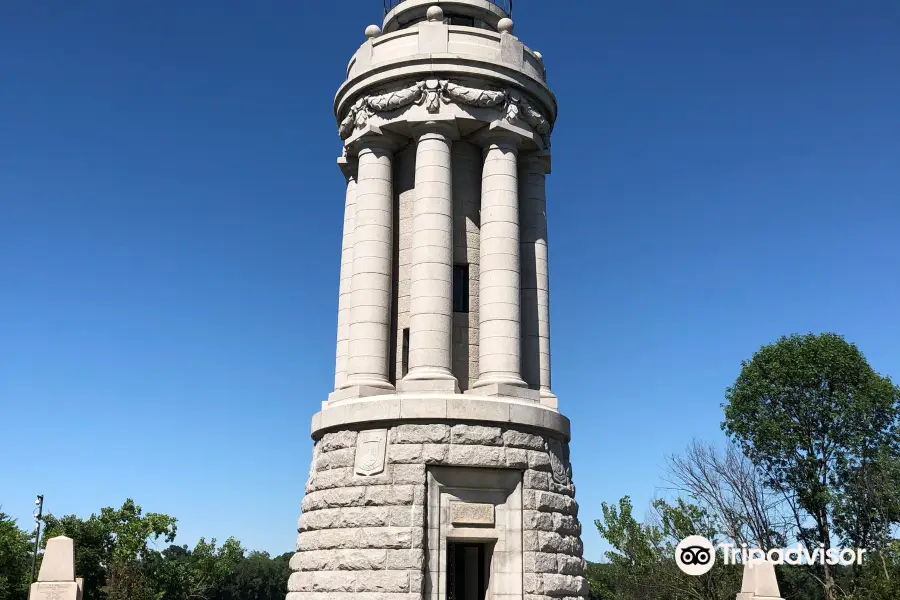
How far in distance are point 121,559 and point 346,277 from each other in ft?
110

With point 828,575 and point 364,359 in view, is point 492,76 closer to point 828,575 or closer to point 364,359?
point 364,359

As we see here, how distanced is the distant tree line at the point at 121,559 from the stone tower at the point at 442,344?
104ft

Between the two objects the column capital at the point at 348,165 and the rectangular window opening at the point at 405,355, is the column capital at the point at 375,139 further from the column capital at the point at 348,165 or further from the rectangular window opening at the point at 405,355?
the rectangular window opening at the point at 405,355

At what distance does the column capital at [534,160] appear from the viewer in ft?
63.5

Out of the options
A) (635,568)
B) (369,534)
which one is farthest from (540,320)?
(635,568)

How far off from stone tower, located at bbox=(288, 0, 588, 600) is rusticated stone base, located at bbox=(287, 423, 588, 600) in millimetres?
34

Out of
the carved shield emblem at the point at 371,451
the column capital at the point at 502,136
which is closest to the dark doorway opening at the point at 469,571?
the carved shield emblem at the point at 371,451

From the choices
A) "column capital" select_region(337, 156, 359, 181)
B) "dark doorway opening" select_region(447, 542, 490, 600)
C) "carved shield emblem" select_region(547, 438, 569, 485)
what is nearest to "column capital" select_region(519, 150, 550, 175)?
"column capital" select_region(337, 156, 359, 181)

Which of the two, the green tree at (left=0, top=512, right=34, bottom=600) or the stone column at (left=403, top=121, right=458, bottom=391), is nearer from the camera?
the stone column at (left=403, top=121, right=458, bottom=391)

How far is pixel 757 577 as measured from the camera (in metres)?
20.0

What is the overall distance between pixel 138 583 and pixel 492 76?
119 ft

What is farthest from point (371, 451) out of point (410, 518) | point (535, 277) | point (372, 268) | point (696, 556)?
point (696, 556)

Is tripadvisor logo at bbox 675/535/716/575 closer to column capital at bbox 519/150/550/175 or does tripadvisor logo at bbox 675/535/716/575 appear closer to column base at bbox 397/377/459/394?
column base at bbox 397/377/459/394

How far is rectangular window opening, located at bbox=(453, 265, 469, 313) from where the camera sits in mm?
17942
